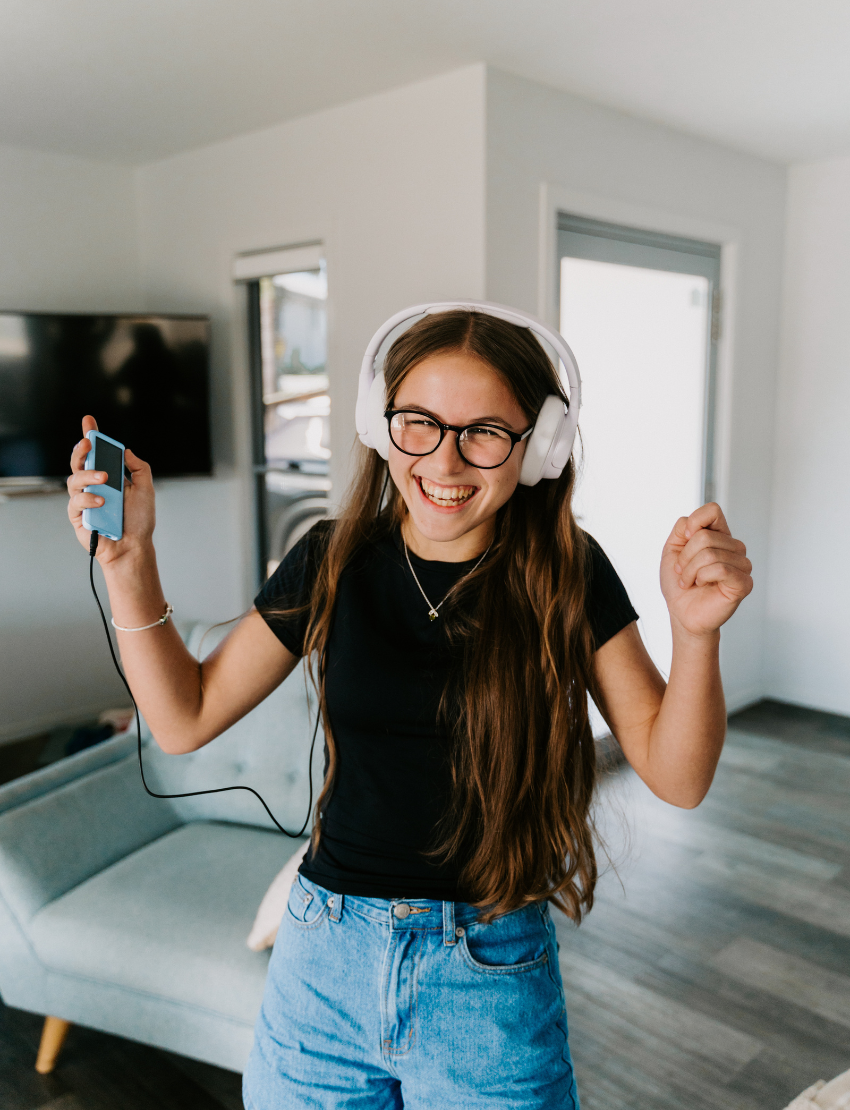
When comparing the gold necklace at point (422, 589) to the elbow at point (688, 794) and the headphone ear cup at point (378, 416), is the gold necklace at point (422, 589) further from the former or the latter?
the elbow at point (688, 794)

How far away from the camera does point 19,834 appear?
1882 millimetres

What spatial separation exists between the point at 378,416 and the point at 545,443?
0.21 m

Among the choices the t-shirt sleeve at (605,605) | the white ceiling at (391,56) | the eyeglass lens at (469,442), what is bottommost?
the t-shirt sleeve at (605,605)

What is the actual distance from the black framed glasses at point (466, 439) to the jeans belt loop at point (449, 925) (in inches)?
17.6

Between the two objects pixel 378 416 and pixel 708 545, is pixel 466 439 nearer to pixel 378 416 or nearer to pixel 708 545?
pixel 378 416

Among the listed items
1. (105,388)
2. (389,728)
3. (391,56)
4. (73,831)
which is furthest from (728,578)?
(105,388)

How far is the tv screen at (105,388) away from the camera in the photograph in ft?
11.8

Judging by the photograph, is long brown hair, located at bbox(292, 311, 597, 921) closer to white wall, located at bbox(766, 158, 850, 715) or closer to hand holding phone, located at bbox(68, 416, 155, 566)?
hand holding phone, located at bbox(68, 416, 155, 566)

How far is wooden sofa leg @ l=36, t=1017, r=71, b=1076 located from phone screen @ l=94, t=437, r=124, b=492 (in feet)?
5.25

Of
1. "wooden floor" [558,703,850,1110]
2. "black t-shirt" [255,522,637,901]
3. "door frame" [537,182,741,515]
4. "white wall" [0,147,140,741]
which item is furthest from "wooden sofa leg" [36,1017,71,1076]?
"door frame" [537,182,741,515]

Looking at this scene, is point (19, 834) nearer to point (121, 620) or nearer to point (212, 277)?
point (121, 620)

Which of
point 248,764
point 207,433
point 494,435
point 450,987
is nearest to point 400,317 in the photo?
point 494,435

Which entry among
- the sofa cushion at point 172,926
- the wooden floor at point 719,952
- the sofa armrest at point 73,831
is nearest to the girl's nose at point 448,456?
the wooden floor at point 719,952

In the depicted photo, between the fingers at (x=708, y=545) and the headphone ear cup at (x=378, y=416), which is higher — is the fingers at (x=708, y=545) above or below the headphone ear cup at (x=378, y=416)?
below
